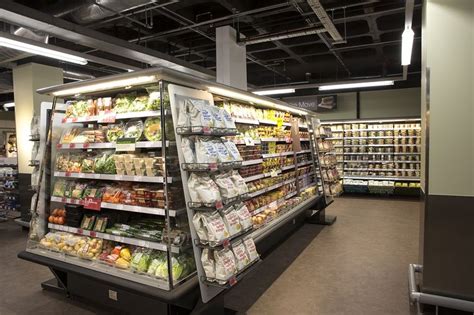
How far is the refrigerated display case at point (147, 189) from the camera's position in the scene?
283 centimetres

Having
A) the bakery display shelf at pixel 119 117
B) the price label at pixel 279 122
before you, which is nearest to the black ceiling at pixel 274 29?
the price label at pixel 279 122

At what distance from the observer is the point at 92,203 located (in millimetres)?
3387

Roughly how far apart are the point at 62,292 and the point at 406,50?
19.7 ft

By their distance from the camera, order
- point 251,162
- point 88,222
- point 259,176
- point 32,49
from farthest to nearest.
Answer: point 32,49 < point 259,176 < point 251,162 < point 88,222

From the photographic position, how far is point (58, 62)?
8508 mm

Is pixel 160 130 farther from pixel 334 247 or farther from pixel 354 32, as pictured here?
pixel 354 32

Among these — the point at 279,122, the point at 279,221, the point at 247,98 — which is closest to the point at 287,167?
the point at 279,122

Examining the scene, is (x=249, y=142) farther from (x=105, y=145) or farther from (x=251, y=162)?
(x=105, y=145)

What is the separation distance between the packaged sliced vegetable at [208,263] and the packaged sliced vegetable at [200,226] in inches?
5.1

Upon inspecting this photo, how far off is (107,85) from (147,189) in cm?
106

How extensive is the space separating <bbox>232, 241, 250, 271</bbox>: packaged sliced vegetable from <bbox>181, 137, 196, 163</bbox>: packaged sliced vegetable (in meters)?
0.87

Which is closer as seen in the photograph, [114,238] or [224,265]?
[224,265]

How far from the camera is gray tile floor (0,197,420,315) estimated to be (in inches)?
141

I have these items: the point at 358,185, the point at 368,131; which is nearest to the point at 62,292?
the point at 358,185
